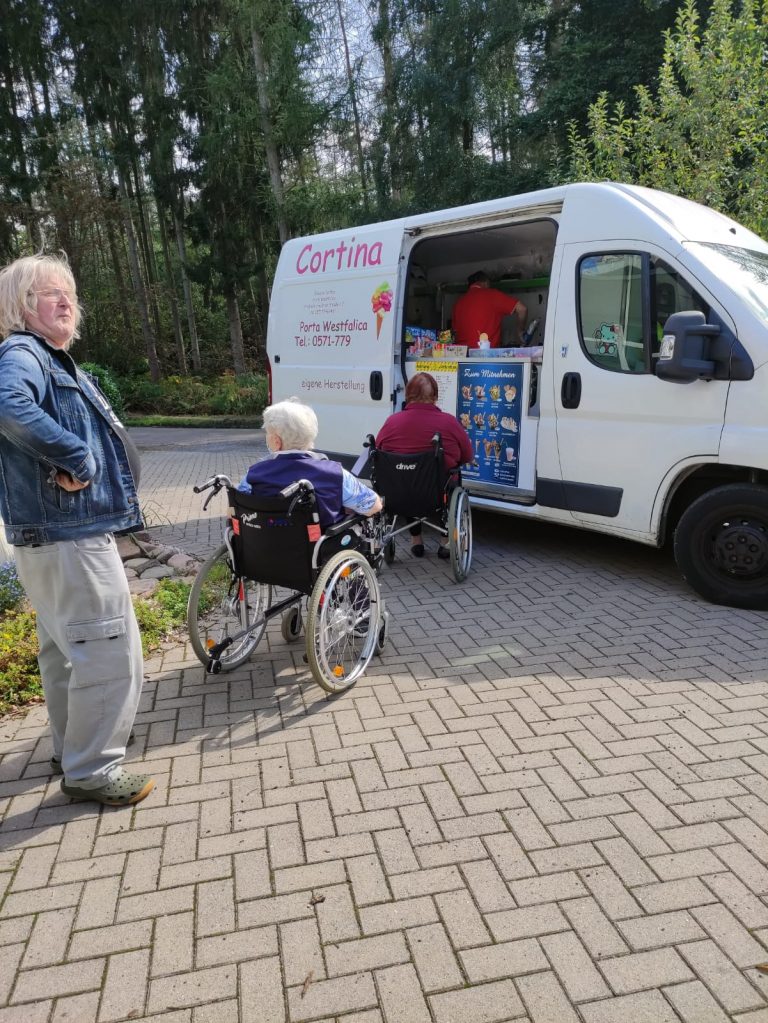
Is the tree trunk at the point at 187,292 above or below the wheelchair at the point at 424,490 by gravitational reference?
above

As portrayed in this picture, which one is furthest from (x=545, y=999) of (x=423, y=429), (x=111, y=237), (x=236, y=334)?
(x=111, y=237)

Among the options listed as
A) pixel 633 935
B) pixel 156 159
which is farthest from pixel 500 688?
pixel 156 159

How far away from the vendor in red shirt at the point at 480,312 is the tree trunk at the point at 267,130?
40.6 feet

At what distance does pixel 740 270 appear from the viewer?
458 centimetres

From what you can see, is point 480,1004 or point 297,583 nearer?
point 480,1004

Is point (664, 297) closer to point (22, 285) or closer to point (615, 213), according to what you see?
point (615, 213)

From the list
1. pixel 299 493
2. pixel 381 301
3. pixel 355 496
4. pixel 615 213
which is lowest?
pixel 355 496

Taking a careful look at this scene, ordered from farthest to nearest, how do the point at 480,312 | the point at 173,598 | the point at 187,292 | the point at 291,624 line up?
1. the point at 187,292
2. the point at 480,312
3. the point at 173,598
4. the point at 291,624

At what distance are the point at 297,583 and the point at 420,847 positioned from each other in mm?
1411

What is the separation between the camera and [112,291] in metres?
24.1

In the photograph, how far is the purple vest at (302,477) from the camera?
345cm

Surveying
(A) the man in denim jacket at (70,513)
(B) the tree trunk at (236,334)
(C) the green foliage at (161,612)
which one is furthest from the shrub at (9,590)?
(B) the tree trunk at (236,334)

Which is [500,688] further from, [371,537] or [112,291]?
[112,291]

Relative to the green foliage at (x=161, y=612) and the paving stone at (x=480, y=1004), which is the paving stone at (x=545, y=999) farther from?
the green foliage at (x=161, y=612)
